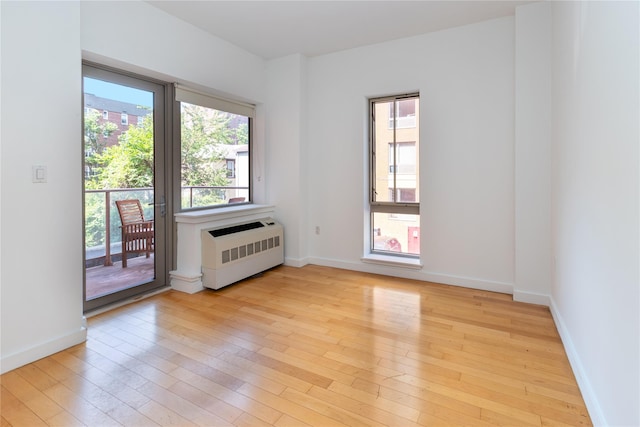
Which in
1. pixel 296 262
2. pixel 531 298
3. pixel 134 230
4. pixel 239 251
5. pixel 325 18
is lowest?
pixel 531 298

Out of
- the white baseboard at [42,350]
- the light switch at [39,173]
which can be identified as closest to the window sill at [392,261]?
the white baseboard at [42,350]

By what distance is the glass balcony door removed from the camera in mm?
2924

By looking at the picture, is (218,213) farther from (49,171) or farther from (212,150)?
(49,171)

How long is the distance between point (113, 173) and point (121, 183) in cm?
11

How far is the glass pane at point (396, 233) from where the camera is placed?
407 centimetres

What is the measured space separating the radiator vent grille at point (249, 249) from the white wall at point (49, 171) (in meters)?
1.39

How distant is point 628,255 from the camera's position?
122 centimetres

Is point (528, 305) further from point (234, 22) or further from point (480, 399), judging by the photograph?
point (234, 22)

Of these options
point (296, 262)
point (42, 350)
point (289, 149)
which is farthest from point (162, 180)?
point (296, 262)

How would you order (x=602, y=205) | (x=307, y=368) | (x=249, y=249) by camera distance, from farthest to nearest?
(x=249, y=249) → (x=307, y=368) → (x=602, y=205)

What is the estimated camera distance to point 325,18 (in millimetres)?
3398

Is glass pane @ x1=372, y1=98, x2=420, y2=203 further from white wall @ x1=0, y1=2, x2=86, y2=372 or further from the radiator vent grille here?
white wall @ x1=0, y1=2, x2=86, y2=372

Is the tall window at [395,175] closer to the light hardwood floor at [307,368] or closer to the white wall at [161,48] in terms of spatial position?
the light hardwood floor at [307,368]

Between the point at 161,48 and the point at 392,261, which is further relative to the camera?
the point at 392,261
